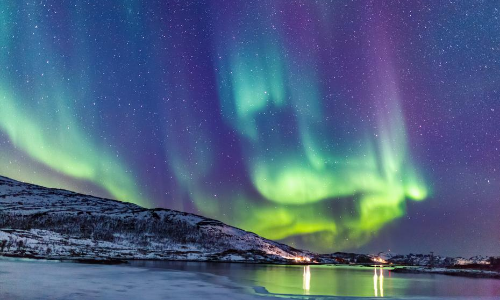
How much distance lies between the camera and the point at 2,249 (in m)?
197

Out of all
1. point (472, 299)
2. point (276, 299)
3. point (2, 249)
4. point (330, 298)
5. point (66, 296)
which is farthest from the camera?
point (2, 249)

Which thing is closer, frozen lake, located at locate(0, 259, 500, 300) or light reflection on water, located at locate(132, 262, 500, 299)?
frozen lake, located at locate(0, 259, 500, 300)

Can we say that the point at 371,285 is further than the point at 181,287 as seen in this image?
Yes

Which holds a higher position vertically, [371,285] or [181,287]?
[371,285]

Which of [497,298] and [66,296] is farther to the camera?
[497,298]

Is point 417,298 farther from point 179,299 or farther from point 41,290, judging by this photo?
point 41,290

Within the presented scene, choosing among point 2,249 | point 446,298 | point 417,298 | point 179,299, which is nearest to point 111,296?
point 179,299

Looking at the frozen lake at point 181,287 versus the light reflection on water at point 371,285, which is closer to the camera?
the frozen lake at point 181,287

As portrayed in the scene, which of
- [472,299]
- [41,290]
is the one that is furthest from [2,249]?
[472,299]

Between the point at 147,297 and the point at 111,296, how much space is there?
2370mm

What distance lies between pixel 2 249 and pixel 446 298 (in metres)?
205

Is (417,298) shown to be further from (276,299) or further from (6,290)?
(6,290)

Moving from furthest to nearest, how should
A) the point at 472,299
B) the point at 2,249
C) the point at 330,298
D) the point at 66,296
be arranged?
the point at 2,249 < the point at 472,299 < the point at 330,298 < the point at 66,296

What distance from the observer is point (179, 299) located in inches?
1166
